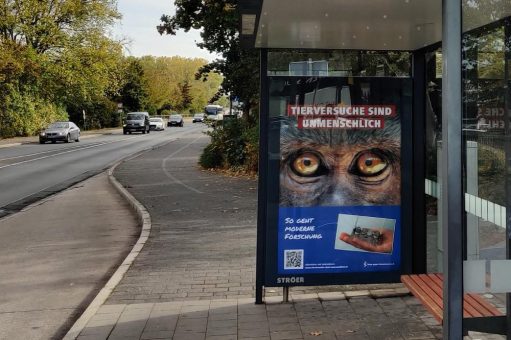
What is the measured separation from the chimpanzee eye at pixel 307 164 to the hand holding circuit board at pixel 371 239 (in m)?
0.58

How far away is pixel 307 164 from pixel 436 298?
1.46 m

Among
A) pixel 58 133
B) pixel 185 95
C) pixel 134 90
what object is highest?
pixel 185 95

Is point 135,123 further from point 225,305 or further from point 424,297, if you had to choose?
point 424,297

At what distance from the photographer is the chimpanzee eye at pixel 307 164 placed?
15.6 feet

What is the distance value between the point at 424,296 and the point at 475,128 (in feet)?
4.49

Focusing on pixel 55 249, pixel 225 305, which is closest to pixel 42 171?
pixel 55 249

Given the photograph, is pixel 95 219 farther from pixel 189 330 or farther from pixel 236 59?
pixel 236 59

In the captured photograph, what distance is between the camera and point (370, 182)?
484 centimetres

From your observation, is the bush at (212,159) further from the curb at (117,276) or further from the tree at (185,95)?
the tree at (185,95)

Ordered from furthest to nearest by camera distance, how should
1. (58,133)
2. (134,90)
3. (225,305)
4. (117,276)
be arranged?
1. (134,90)
2. (58,133)
3. (117,276)
4. (225,305)

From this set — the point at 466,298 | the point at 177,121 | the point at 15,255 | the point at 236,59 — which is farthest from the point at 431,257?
the point at 177,121

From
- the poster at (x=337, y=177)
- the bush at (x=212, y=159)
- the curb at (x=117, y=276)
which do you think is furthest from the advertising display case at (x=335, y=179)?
the bush at (x=212, y=159)

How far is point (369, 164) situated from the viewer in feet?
15.9

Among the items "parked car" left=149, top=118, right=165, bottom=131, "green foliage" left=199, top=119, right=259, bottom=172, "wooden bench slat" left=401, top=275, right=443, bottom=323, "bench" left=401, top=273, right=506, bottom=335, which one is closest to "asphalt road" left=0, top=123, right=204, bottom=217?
"green foliage" left=199, top=119, right=259, bottom=172
